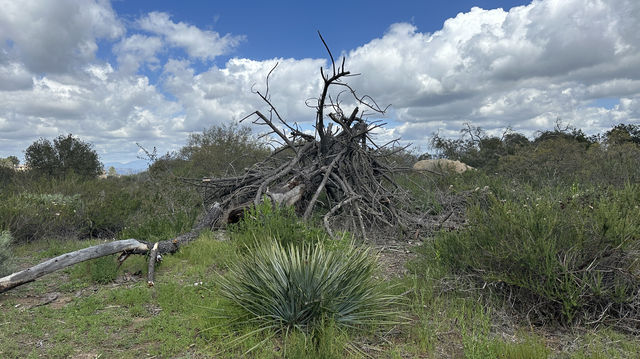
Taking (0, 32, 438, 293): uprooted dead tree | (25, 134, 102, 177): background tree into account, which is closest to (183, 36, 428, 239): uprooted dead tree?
(0, 32, 438, 293): uprooted dead tree

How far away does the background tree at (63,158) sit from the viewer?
20.6 metres

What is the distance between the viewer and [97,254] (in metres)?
6.08

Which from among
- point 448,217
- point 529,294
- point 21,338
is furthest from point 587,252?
point 21,338

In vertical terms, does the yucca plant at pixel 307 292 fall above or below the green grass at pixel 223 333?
above

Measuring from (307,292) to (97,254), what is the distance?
151 inches

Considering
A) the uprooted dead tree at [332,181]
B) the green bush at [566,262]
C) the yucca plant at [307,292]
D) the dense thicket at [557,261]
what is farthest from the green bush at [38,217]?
the green bush at [566,262]

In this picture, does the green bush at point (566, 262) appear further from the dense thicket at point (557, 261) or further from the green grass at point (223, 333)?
the green grass at point (223, 333)

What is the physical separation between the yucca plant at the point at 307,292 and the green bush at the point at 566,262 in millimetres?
1435

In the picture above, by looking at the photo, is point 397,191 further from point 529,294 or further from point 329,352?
point 329,352

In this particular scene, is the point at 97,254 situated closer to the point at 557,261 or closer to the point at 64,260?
the point at 64,260

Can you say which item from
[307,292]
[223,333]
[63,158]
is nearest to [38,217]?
[223,333]

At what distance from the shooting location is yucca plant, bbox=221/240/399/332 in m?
3.91

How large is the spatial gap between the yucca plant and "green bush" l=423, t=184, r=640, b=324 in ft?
4.71

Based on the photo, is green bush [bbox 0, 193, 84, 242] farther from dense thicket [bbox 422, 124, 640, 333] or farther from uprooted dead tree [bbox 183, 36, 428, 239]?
dense thicket [bbox 422, 124, 640, 333]
